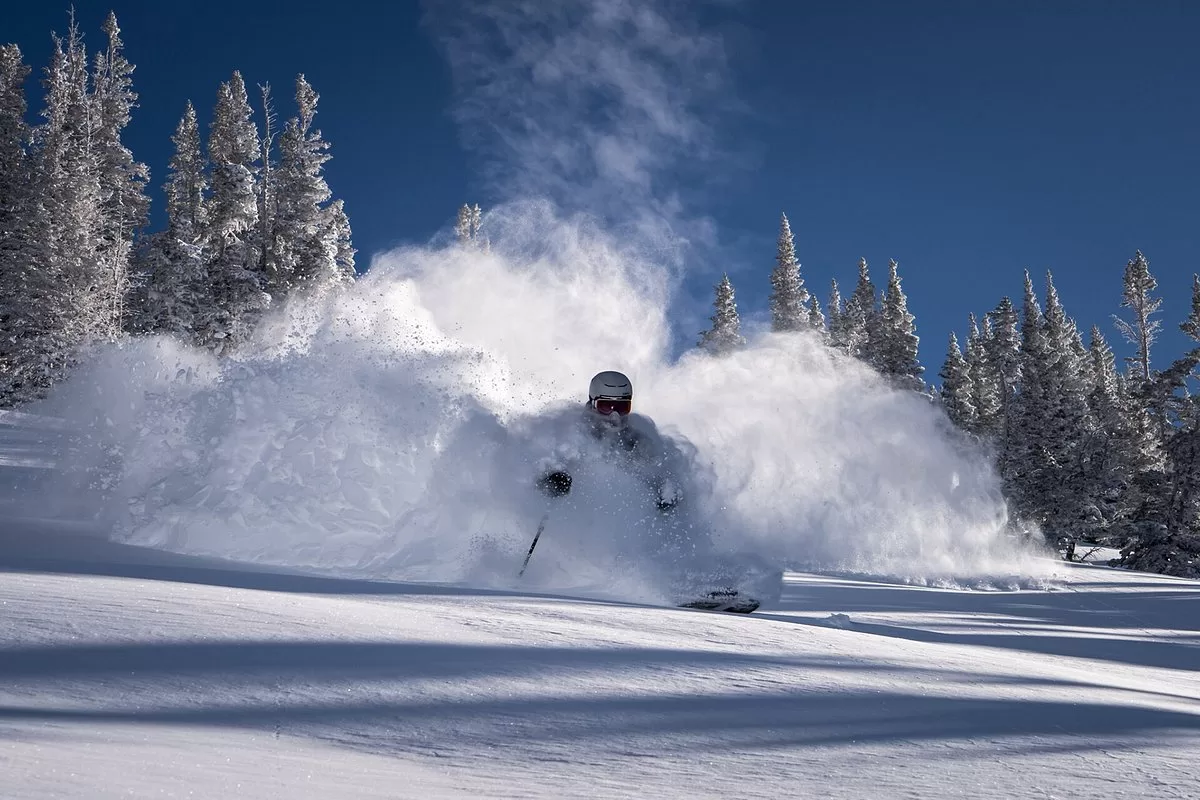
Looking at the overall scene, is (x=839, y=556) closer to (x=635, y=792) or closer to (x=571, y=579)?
(x=571, y=579)

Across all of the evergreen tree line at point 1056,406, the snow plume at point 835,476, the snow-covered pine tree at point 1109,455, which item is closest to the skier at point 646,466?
the snow plume at point 835,476

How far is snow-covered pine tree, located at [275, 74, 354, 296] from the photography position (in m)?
37.8

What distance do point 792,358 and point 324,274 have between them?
2533cm

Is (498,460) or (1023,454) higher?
(1023,454)

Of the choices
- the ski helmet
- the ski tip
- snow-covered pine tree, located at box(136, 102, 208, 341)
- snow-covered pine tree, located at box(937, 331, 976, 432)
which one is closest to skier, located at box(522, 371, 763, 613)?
the ski helmet

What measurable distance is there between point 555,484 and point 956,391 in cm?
4537

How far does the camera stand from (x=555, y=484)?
8430mm

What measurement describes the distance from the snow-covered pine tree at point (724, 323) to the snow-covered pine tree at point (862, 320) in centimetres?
710

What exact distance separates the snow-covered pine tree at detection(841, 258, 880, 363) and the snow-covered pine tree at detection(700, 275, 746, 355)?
7104 millimetres

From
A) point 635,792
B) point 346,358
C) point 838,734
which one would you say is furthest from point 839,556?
point 635,792

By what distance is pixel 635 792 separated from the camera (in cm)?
216

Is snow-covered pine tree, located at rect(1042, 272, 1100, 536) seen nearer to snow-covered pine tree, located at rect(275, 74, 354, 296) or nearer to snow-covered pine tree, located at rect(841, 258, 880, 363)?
snow-covered pine tree, located at rect(841, 258, 880, 363)

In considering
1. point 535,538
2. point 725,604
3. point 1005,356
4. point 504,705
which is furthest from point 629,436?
point 1005,356

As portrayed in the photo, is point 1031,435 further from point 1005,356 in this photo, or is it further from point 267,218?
point 267,218
